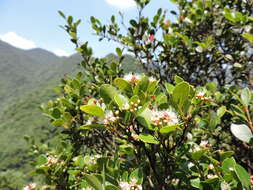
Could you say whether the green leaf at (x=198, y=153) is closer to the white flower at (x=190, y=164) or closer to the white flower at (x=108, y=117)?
the white flower at (x=190, y=164)

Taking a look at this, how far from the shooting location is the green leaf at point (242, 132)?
1069mm

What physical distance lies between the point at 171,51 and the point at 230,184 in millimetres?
2196

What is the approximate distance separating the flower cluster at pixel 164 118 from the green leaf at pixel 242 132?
32 centimetres

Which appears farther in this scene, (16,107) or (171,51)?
(16,107)

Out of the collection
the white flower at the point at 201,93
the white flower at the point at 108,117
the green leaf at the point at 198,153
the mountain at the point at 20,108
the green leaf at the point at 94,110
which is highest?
the mountain at the point at 20,108

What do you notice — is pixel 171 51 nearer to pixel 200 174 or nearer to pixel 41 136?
pixel 200 174

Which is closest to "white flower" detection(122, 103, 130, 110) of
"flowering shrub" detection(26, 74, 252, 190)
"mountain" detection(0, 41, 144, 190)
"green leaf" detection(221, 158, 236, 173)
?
"flowering shrub" detection(26, 74, 252, 190)

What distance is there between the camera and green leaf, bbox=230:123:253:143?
1.07 metres

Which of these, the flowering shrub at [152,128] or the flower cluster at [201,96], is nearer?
the flowering shrub at [152,128]

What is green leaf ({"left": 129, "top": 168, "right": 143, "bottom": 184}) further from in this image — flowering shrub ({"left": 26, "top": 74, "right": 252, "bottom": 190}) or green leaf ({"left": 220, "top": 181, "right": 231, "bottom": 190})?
green leaf ({"left": 220, "top": 181, "right": 231, "bottom": 190})

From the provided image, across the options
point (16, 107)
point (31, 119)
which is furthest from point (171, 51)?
point (16, 107)

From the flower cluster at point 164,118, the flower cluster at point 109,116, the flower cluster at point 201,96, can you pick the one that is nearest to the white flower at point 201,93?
the flower cluster at point 201,96

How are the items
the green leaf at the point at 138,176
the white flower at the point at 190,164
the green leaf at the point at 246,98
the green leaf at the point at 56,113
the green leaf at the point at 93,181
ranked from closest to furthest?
the green leaf at the point at 93,181
the green leaf at the point at 138,176
the green leaf at the point at 246,98
the white flower at the point at 190,164
the green leaf at the point at 56,113

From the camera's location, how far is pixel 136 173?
1049 mm
